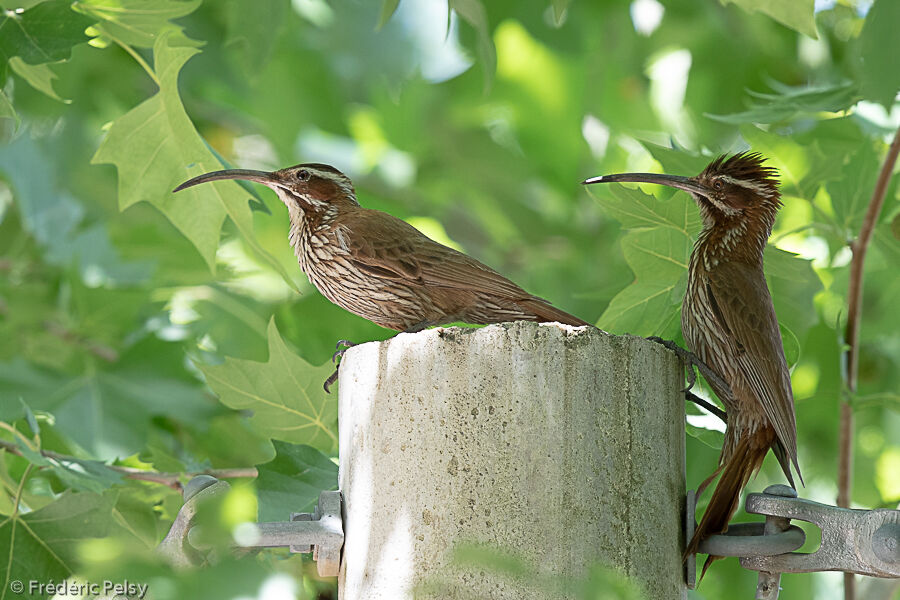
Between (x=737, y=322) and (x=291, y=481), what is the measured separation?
4.03 feet

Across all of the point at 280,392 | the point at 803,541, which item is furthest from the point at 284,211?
the point at 803,541

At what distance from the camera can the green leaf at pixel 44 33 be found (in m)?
2.61

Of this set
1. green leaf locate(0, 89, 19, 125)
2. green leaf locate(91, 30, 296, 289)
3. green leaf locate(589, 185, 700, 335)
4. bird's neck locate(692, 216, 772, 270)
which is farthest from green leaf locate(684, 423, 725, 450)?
green leaf locate(0, 89, 19, 125)

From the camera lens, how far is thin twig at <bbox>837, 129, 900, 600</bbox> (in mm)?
2906

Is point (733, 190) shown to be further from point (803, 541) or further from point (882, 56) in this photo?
point (803, 541)

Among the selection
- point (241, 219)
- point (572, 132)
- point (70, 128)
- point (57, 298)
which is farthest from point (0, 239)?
point (572, 132)

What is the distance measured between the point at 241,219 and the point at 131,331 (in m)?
1.99

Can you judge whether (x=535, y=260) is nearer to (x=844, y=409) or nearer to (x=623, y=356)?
(x=844, y=409)

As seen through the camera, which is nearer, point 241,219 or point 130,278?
point 241,219

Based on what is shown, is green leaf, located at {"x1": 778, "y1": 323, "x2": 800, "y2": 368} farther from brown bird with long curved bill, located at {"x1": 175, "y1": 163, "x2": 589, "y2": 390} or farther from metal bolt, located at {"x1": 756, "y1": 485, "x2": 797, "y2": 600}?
metal bolt, located at {"x1": 756, "y1": 485, "x2": 797, "y2": 600}

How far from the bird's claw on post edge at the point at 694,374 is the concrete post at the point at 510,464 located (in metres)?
0.19

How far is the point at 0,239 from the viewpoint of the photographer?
17.5 feet

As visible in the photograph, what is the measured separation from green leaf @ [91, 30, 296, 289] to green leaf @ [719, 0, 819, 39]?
1528mm

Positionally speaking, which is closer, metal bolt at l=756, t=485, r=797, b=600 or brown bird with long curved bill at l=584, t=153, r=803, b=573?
metal bolt at l=756, t=485, r=797, b=600
